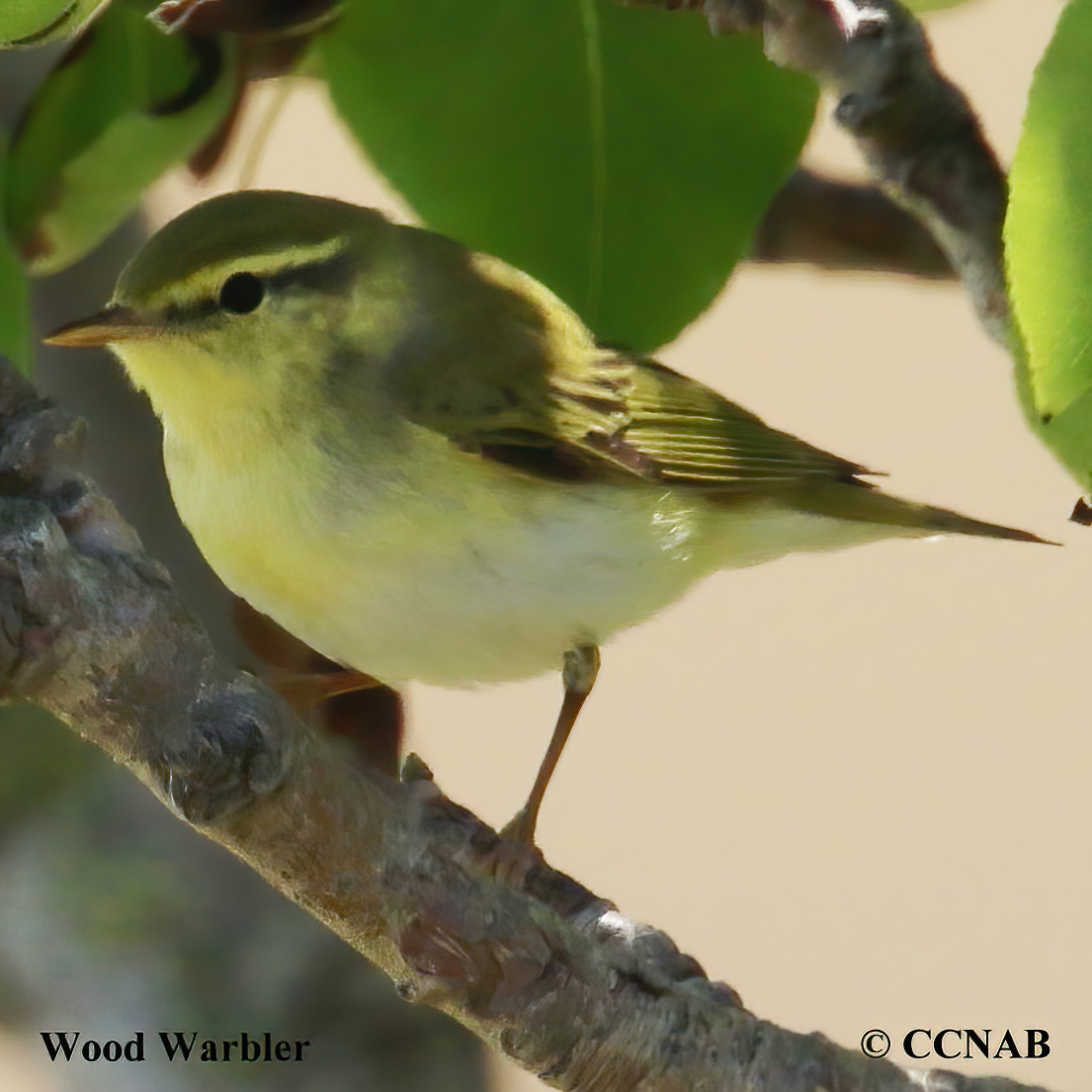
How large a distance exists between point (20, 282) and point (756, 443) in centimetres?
61

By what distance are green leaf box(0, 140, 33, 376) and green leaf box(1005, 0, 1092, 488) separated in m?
0.69

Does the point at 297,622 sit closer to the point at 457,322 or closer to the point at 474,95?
the point at 457,322

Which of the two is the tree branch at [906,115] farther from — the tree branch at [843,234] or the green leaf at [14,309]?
the green leaf at [14,309]

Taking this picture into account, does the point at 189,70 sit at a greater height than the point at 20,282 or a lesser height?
greater

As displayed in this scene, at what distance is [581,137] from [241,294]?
0.29 meters

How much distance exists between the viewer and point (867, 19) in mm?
1026

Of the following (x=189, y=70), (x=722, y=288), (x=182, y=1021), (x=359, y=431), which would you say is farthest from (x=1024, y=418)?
(x=182, y=1021)

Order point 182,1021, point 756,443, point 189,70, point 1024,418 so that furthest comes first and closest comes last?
1. point 182,1021
2. point 756,443
3. point 189,70
4. point 1024,418

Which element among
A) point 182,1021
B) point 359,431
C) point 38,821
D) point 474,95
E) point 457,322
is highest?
point 474,95

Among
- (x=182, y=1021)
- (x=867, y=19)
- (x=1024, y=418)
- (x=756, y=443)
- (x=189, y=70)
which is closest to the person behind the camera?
(x=1024, y=418)

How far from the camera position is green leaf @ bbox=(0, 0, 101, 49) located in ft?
2.83

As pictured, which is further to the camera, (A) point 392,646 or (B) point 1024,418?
(A) point 392,646

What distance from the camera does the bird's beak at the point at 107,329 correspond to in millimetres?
989
